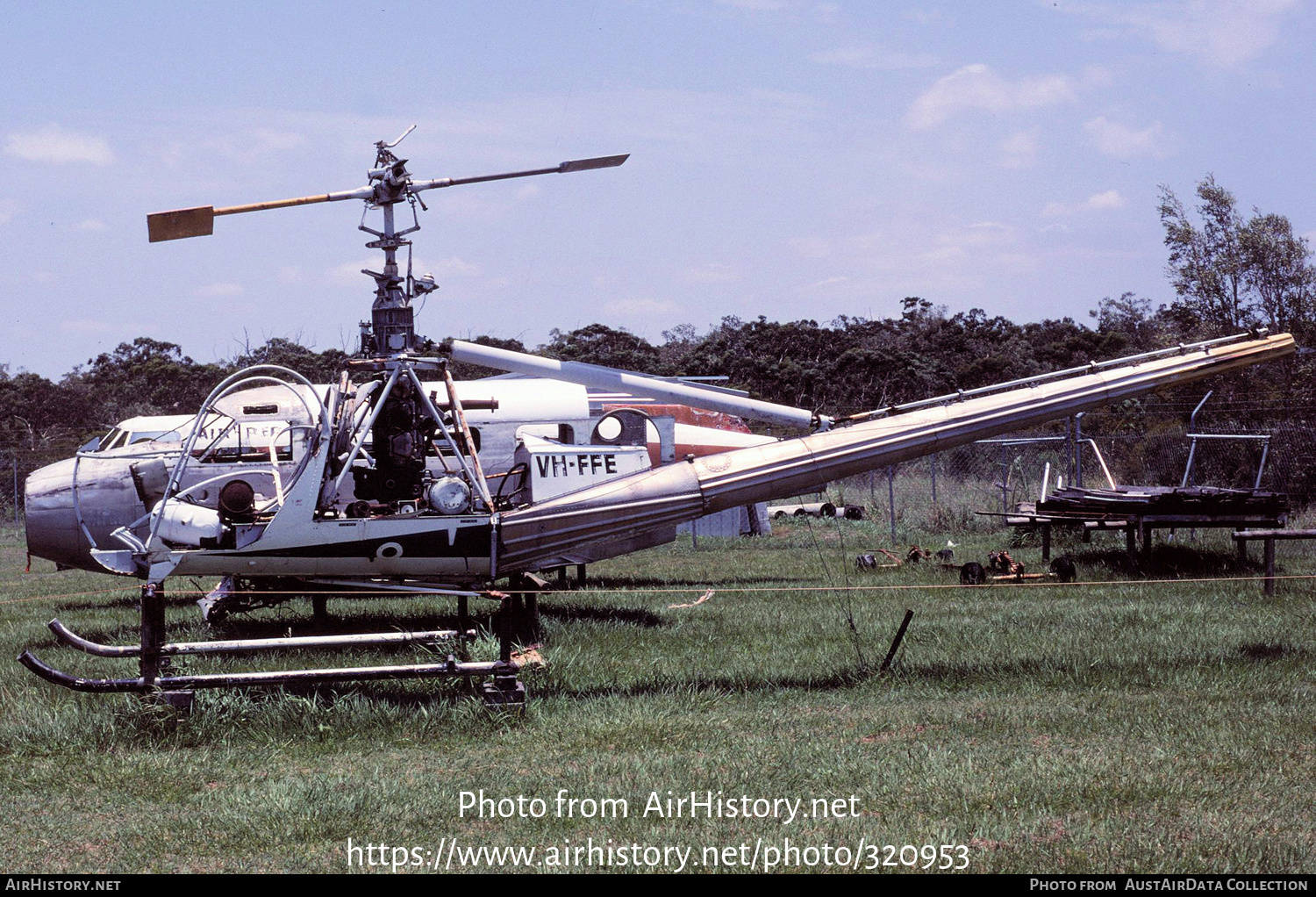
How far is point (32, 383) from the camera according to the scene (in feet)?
150

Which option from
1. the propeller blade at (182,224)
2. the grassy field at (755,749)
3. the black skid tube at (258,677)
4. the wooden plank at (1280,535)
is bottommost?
the grassy field at (755,749)

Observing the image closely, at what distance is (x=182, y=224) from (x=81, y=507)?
13.4 feet

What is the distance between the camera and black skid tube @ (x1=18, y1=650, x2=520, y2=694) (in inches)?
272

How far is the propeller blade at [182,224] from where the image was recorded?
9.46m

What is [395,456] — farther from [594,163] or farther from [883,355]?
[883,355]

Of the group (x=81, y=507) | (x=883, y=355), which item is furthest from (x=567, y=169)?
(x=883, y=355)

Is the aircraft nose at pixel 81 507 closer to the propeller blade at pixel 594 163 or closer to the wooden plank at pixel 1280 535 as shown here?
the propeller blade at pixel 594 163

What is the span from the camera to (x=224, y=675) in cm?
712

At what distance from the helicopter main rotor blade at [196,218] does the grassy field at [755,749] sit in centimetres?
352

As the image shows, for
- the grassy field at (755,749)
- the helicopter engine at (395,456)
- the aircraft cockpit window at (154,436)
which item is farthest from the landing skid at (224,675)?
the aircraft cockpit window at (154,436)

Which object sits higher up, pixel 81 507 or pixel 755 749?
pixel 81 507

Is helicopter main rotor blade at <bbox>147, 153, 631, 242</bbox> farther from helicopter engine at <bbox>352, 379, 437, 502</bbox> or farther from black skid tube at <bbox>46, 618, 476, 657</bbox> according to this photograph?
black skid tube at <bbox>46, 618, 476, 657</bbox>

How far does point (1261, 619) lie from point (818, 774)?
641cm
